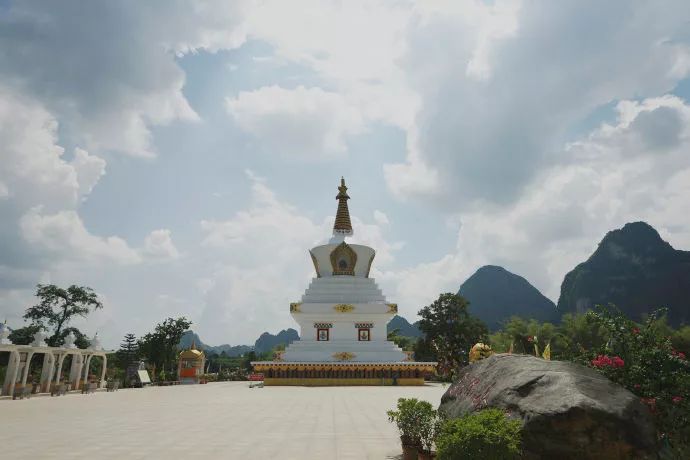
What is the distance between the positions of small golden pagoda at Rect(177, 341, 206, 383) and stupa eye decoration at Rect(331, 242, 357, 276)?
18080 mm

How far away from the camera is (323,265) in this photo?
5372cm

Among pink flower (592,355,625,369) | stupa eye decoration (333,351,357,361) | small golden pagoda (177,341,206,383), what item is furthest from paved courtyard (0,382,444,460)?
small golden pagoda (177,341,206,383)

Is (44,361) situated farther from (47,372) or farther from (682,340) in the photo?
(682,340)

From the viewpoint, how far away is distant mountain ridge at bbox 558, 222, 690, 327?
328 feet

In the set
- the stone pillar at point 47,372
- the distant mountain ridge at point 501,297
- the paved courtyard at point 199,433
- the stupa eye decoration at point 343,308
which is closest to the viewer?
the paved courtyard at point 199,433

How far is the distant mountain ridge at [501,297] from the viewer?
6914 inches

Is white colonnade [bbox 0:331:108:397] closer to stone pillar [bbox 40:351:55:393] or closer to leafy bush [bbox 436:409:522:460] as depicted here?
stone pillar [bbox 40:351:55:393]

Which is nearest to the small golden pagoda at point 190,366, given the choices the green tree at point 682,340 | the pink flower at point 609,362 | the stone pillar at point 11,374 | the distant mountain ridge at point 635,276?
the stone pillar at point 11,374

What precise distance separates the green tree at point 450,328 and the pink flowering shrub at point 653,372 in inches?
1903

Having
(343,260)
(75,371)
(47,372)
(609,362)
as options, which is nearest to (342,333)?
(343,260)

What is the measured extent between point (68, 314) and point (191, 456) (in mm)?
53288

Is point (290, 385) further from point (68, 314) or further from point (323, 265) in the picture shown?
point (68, 314)

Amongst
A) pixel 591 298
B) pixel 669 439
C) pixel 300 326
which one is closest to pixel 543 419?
pixel 669 439

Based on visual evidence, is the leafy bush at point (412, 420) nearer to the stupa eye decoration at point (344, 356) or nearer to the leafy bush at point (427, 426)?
the leafy bush at point (427, 426)
